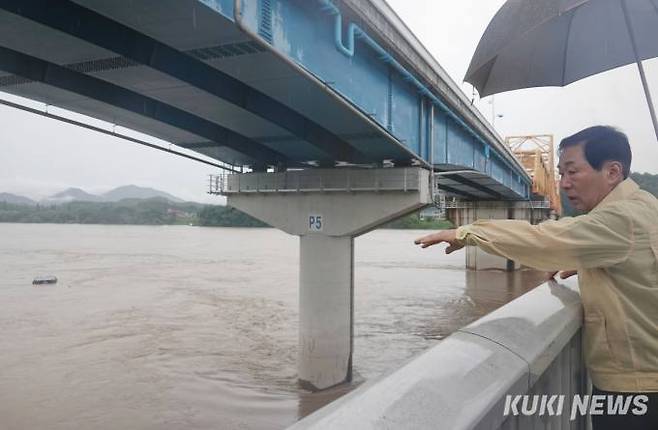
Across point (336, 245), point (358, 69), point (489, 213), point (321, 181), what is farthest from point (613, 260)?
point (489, 213)

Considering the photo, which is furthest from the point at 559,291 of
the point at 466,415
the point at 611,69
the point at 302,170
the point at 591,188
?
the point at 302,170

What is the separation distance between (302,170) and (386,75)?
3756mm

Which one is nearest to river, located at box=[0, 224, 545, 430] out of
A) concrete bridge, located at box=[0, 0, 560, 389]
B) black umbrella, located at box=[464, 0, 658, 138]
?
black umbrella, located at box=[464, 0, 658, 138]

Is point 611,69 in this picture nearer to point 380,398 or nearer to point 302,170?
point 380,398

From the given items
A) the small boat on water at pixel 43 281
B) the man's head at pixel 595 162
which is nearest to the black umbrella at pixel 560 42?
the man's head at pixel 595 162

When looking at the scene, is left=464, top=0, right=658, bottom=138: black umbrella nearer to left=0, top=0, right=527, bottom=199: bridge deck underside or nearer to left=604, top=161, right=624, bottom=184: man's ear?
left=604, top=161, right=624, bottom=184: man's ear

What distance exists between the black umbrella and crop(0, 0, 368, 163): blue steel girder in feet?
17.2

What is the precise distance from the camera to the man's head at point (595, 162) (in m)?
2.16

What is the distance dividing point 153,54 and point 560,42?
591 cm

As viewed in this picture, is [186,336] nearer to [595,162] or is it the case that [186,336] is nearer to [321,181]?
[321,181]

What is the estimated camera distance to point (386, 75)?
10.7 meters

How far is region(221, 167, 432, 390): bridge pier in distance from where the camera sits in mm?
11953

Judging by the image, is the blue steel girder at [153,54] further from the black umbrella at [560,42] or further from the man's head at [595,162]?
the man's head at [595,162]

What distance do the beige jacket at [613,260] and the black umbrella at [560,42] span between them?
186 centimetres
